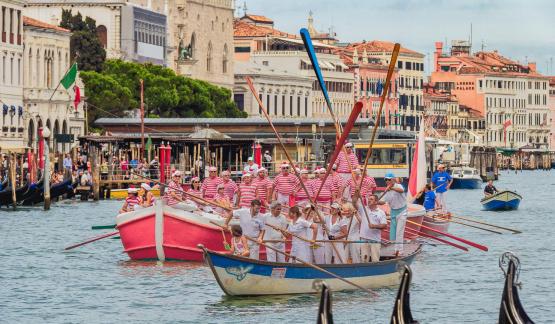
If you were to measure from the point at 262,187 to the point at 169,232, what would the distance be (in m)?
1.62

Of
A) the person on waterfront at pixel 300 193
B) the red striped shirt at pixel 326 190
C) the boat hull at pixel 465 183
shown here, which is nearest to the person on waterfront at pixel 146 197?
the person on waterfront at pixel 300 193

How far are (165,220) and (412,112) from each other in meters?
130

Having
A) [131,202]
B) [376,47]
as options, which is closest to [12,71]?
[131,202]

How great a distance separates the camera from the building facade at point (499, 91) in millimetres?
182000

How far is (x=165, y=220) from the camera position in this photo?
101 feet

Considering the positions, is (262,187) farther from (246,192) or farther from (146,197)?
(146,197)

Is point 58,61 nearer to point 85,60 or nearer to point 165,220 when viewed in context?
point 85,60

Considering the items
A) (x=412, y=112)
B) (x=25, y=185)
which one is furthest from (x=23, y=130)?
(x=412, y=112)

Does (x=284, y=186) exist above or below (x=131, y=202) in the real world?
above

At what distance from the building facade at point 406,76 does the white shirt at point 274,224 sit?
127 metres

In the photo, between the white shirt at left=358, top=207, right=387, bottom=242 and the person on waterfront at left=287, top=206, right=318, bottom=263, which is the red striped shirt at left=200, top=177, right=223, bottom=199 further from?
the person on waterfront at left=287, top=206, right=318, bottom=263

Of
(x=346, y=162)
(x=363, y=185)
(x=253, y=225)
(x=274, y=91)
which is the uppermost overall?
(x=274, y=91)

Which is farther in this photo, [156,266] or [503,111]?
[503,111]

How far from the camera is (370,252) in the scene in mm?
26609
